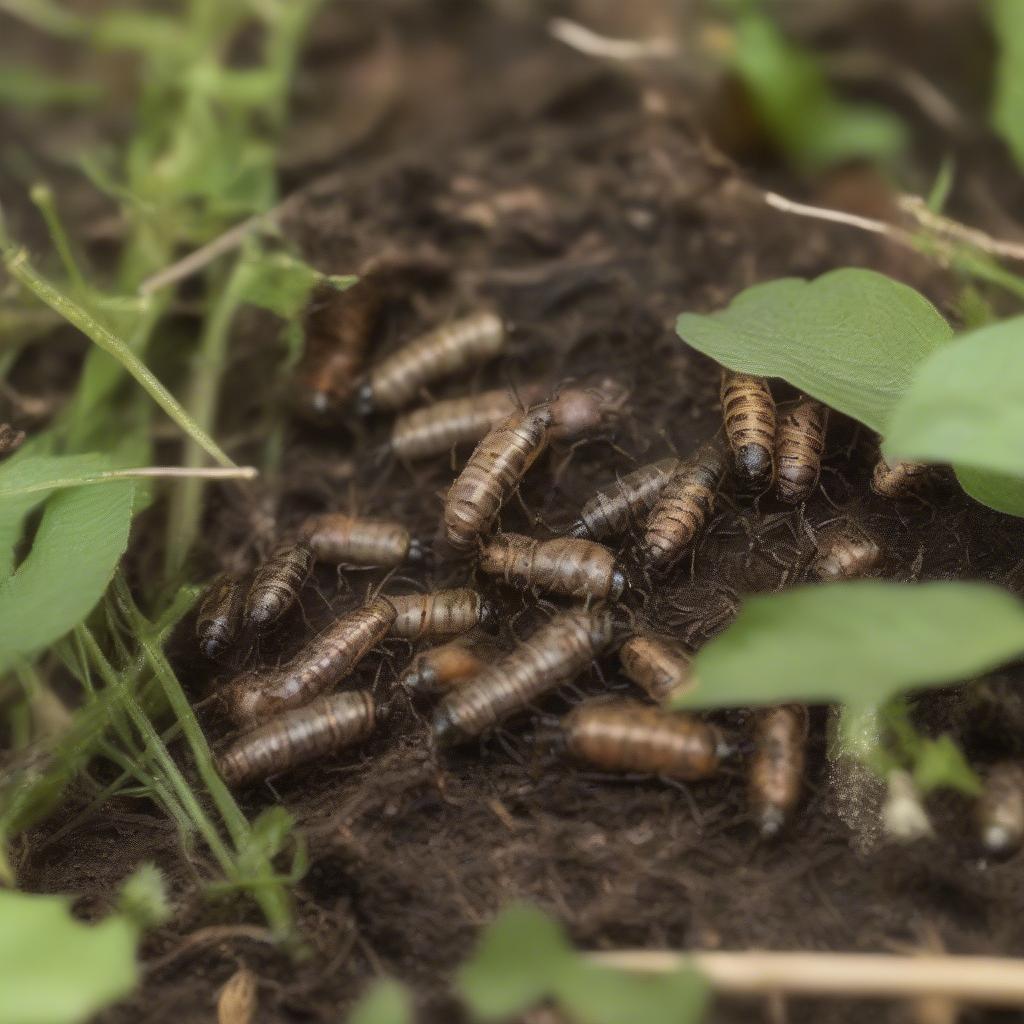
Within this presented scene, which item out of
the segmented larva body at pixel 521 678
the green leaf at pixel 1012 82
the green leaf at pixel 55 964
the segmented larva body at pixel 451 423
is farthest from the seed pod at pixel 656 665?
the green leaf at pixel 1012 82

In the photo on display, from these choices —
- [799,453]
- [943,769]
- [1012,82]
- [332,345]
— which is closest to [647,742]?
[943,769]

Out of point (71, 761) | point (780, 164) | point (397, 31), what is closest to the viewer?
point (71, 761)

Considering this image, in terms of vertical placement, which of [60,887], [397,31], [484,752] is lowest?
[60,887]

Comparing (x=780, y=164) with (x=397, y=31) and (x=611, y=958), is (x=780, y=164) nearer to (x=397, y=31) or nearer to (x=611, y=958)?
(x=397, y=31)

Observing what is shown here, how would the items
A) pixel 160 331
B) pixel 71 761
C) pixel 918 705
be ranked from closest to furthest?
pixel 918 705, pixel 71 761, pixel 160 331

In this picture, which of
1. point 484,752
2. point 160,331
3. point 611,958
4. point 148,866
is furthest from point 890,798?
point 160,331

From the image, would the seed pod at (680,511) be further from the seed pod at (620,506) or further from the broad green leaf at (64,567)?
the broad green leaf at (64,567)

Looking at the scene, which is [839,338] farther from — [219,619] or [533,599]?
[219,619]
